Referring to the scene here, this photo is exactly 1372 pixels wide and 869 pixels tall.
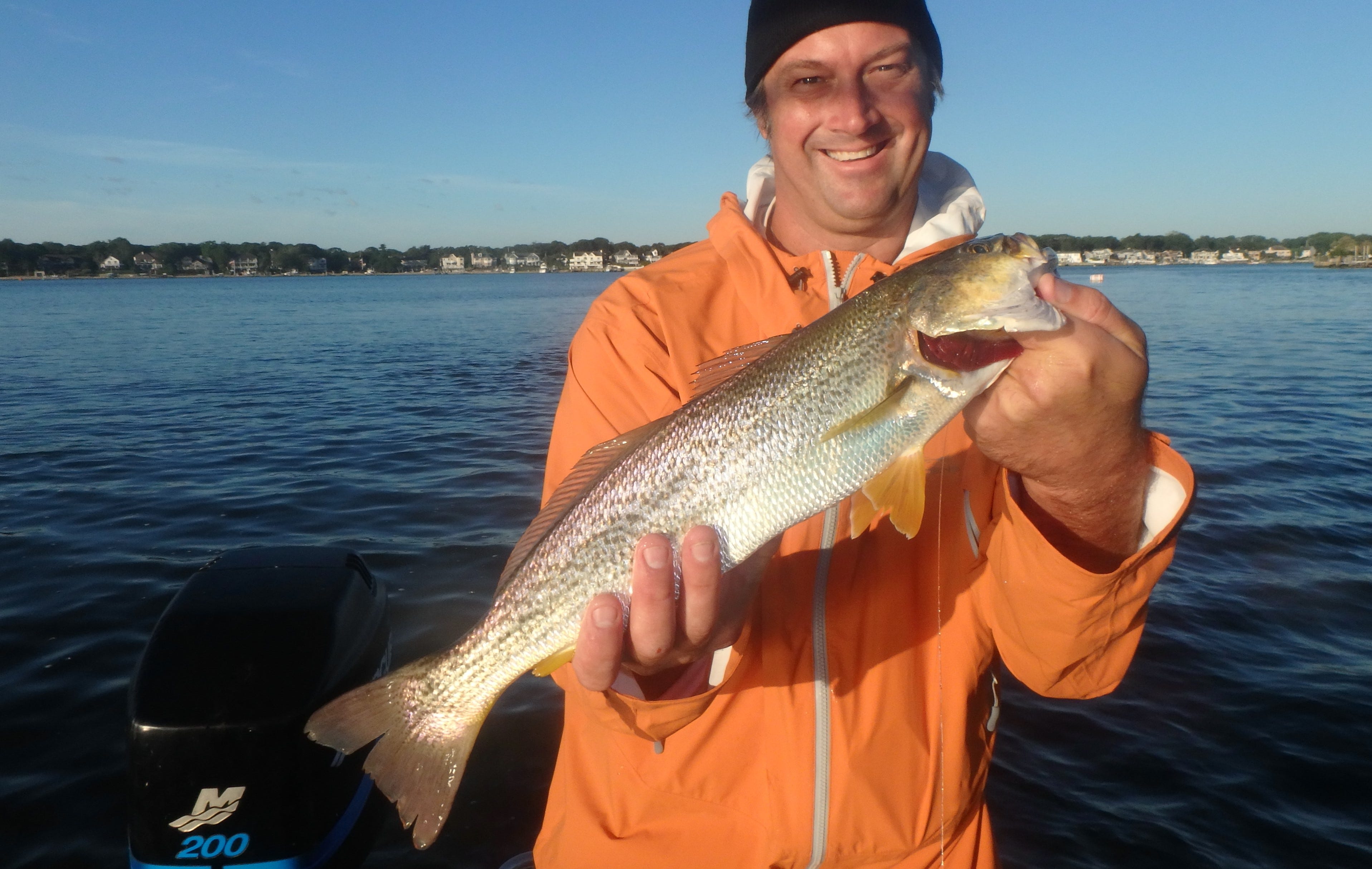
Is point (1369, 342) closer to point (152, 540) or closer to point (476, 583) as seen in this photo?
point (476, 583)

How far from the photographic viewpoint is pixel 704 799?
2.83 metres

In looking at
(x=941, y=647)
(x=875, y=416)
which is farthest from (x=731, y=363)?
(x=941, y=647)

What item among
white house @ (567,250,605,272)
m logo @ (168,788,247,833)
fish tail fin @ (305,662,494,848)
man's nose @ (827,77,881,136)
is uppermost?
white house @ (567,250,605,272)

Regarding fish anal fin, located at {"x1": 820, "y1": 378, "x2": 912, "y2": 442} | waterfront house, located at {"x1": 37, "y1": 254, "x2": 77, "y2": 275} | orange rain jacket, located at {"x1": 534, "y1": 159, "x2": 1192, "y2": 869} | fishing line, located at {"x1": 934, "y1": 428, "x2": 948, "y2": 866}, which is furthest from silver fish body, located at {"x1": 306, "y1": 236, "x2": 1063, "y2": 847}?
waterfront house, located at {"x1": 37, "y1": 254, "x2": 77, "y2": 275}

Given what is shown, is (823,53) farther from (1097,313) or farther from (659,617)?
(659,617)

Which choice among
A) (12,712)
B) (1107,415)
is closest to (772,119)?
(1107,415)

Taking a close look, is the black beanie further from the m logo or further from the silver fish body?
the m logo

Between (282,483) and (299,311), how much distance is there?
56.2m

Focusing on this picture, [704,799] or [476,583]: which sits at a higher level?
[704,799]

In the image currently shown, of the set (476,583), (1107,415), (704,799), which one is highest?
(1107,415)

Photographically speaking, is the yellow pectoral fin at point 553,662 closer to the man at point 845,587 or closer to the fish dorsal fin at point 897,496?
the man at point 845,587

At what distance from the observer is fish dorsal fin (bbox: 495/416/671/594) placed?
2945 mm

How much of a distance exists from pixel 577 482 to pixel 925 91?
2421 mm

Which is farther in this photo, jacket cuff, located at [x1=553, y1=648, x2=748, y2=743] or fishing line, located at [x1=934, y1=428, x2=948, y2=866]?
fishing line, located at [x1=934, y1=428, x2=948, y2=866]
